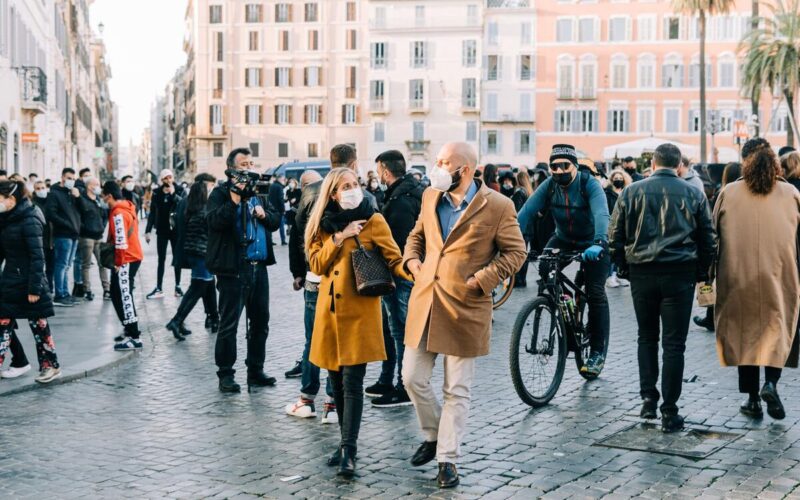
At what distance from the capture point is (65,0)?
4500 centimetres

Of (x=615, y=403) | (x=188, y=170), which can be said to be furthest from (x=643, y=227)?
(x=188, y=170)

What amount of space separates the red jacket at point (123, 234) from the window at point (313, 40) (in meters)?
70.3

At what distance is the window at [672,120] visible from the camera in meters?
69.1

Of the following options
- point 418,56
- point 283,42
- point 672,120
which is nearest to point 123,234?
point 672,120

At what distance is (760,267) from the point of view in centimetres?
715

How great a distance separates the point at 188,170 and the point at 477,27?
33589mm

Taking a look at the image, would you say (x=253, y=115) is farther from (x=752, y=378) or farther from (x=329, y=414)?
(x=752, y=378)

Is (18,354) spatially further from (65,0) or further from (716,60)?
(716,60)

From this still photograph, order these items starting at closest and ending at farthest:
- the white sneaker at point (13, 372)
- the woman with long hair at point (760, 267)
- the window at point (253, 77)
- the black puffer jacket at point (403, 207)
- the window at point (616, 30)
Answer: the woman with long hair at point (760, 267), the black puffer jacket at point (403, 207), the white sneaker at point (13, 372), the window at point (616, 30), the window at point (253, 77)

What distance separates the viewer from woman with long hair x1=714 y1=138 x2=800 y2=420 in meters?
7.13

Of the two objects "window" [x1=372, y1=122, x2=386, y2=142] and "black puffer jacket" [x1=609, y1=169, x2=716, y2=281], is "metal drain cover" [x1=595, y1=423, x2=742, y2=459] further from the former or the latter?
"window" [x1=372, y1=122, x2=386, y2=142]

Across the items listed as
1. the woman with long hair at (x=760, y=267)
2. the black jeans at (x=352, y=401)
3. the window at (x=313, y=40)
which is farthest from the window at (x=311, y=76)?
the black jeans at (x=352, y=401)

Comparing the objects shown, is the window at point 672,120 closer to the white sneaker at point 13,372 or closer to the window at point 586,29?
the window at point 586,29

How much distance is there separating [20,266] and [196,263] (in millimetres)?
3296
